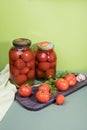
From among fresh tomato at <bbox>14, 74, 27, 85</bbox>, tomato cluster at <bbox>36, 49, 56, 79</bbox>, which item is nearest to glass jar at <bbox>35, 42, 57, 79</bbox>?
Answer: tomato cluster at <bbox>36, 49, 56, 79</bbox>

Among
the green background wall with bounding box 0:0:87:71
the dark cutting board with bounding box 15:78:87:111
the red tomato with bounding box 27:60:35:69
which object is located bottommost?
the dark cutting board with bounding box 15:78:87:111

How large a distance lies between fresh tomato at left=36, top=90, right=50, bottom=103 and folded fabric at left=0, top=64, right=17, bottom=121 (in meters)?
0.11

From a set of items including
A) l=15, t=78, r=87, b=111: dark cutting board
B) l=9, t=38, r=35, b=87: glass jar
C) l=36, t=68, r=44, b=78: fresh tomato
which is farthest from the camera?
l=36, t=68, r=44, b=78: fresh tomato

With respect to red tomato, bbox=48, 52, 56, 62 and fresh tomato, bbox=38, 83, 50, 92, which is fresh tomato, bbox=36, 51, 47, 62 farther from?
fresh tomato, bbox=38, 83, 50, 92

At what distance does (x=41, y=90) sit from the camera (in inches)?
44.8

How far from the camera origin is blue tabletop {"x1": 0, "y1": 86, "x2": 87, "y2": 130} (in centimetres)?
99

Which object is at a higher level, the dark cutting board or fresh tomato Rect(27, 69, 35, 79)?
fresh tomato Rect(27, 69, 35, 79)

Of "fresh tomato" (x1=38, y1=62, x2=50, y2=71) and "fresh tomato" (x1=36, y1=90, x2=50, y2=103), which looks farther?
"fresh tomato" (x1=38, y1=62, x2=50, y2=71)

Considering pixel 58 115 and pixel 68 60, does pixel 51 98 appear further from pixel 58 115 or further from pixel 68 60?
pixel 68 60

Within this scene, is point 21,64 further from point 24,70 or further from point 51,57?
point 51,57

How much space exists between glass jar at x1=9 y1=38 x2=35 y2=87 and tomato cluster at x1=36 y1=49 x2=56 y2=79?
5 centimetres

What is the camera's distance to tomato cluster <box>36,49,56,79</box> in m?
1.27

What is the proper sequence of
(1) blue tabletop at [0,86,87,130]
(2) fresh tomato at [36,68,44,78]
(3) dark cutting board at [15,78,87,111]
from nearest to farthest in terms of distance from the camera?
1. (1) blue tabletop at [0,86,87,130]
2. (3) dark cutting board at [15,78,87,111]
3. (2) fresh tomato at [36,68,44,78]

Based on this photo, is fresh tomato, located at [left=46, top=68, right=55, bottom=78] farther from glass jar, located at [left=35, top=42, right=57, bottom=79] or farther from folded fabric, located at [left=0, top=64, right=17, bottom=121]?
folded fabric, located at [left=0, top=64, right=17, bottom=121]
